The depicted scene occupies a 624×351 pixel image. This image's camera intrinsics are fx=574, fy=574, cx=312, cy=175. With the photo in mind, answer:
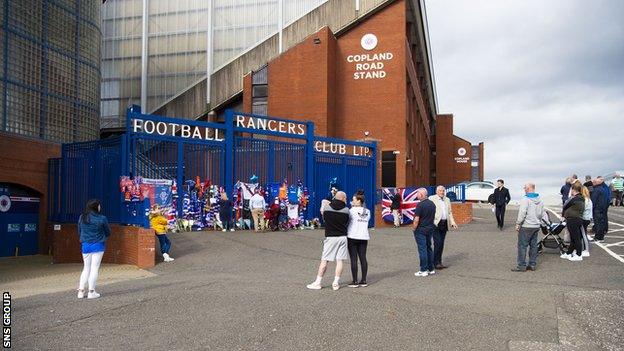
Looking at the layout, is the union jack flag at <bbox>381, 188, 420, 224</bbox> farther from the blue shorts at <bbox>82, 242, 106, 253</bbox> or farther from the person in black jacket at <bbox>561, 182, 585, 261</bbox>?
the blue shorts at <bbox>82, 242, 106, 253</bbox>

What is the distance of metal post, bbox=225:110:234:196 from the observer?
18781 mm

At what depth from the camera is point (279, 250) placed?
14773 millimetres

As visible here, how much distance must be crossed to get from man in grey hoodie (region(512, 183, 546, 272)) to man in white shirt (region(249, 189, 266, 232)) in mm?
8973

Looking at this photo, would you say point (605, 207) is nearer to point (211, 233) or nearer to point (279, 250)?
point (279, 250)

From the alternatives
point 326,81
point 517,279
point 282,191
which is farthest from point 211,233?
point 326,81

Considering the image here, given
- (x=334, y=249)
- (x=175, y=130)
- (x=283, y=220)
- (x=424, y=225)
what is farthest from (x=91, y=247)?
(x=283, y=220)

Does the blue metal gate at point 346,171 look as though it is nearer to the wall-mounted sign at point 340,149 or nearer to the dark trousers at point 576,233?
the wall-mounted sign at point 340,149

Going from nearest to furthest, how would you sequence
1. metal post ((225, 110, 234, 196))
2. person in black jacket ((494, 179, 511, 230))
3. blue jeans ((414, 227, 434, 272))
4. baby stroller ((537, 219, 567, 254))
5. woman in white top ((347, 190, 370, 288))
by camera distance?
woman in white top ((347, 190, 370, 288)) → blue jeans ((414, 227, 434, 272)) → baby stroller ((537, 219, 567, 254)) → person in black jacket ((494, 179, 511, 230)) → metal post ((225, 110, 234, 196))

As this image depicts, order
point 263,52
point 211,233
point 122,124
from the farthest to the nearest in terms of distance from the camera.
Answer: point 122,124
point 263,52
point 211,233

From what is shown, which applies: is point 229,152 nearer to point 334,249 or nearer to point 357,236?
point 357,236

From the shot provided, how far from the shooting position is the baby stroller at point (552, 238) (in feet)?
42.9

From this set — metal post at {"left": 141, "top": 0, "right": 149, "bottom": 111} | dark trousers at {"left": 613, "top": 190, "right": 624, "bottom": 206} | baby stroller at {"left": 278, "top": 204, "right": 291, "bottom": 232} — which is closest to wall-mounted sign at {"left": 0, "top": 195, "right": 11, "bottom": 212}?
baby stroller at {"left": 278, "top": 204, "right": 291, "bottom": 232}

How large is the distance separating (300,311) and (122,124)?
126 ft

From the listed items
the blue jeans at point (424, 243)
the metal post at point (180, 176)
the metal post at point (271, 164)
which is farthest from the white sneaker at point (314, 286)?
the metal post at point (271, 164)
